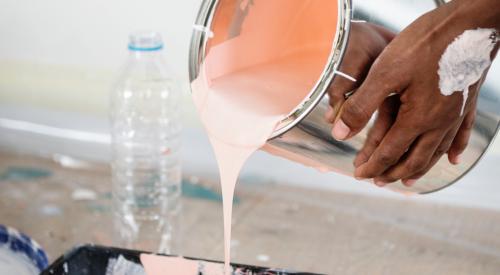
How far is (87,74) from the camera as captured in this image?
1967mm

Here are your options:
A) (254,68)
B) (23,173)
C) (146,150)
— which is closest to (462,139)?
(254,68)

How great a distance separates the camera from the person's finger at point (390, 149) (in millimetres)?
918

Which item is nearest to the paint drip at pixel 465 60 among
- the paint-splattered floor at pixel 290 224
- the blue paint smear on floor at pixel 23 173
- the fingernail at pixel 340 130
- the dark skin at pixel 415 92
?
the dark skin at pixel 415 92

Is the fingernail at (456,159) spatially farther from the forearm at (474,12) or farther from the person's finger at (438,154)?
the forearm at (474,12)

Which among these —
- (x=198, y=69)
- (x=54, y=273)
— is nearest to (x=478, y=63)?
(x=198, y=69)

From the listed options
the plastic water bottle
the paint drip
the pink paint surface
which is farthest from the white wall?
the paint drip

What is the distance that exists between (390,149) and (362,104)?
0.07m

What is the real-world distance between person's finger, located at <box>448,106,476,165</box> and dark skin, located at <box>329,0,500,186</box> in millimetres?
60

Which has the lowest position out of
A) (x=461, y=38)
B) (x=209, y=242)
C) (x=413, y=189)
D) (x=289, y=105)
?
(x=209, y=242)

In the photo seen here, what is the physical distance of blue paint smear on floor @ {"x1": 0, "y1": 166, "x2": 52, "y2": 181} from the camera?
5.97 feet

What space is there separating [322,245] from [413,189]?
0.53 metres

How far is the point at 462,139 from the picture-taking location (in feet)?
3.36

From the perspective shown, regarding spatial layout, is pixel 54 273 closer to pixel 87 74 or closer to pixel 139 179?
pixel 139 179

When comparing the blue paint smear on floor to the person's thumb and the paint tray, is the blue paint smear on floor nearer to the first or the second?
the paint tray
